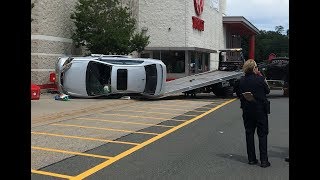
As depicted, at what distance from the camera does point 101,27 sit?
2647 centimetres

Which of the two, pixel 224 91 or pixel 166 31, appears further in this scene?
pixel 166 31

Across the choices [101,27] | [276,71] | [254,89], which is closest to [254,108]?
[254,89]

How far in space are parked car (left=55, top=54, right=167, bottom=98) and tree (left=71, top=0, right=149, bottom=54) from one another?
4835 mm

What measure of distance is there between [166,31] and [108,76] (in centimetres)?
1708

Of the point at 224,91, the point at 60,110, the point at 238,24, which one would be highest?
the point at 238,24

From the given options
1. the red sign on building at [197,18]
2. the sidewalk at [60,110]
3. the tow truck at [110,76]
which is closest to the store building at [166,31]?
the red sign on building at [197,18]

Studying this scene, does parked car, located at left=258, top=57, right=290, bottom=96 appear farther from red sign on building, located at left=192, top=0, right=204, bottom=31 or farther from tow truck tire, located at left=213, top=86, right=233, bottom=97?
red sign on building, located at left=192, top=0, right=204, bottom=31

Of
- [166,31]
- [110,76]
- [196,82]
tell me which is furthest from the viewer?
[166,31]

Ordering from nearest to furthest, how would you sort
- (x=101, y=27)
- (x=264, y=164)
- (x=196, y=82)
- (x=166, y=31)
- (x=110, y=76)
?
(x=264, y=164)
(x=110, y=76)
(x=196, y=82)
(x=101, y=27)
(x=166, y=31)

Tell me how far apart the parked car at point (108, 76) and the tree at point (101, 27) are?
483 cm

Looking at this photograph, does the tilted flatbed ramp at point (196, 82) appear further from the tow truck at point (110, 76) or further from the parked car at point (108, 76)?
the parked car at point (108, 76)

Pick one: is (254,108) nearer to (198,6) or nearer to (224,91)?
(224,91)

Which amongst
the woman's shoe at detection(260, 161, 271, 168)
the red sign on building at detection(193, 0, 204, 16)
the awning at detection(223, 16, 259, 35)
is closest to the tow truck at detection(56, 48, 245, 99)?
the woman's shoe at detection(260, 161, 271, 168)
